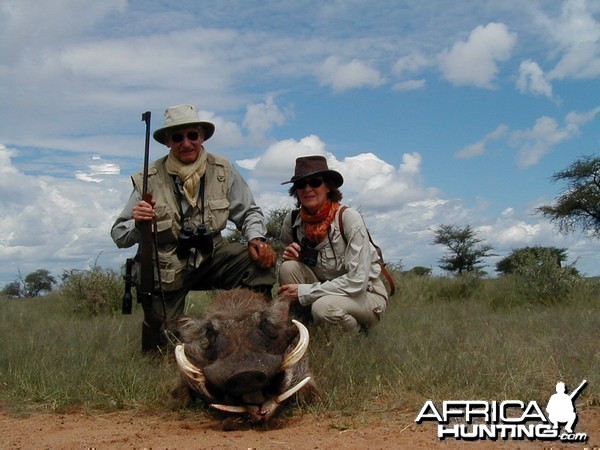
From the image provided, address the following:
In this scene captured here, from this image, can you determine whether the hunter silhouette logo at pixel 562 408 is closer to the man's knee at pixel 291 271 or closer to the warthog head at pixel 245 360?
the warthog head at pixel 245 360

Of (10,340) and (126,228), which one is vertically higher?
(126,228)

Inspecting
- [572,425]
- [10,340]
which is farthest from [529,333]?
[10,340]

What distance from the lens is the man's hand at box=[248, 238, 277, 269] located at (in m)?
5.44

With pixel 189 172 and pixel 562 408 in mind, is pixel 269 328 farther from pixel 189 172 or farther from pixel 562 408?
pixel 189 172

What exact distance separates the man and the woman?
30 cm

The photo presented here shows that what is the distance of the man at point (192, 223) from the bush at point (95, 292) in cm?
352

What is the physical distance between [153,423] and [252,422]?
0.66 m

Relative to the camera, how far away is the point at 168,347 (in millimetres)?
5195

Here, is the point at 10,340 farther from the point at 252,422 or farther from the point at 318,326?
the point at 252,422

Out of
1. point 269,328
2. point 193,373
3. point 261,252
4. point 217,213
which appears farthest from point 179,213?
point 193,373

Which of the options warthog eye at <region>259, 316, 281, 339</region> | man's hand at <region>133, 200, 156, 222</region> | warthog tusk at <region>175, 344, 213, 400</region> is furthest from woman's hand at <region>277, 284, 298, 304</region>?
warthog tusk at <region>175, 344, 213, 400</region>

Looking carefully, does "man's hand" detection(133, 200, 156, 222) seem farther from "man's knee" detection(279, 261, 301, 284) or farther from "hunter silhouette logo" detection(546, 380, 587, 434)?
"hunter silhouette logo" detection(546, 380, 587, 434)

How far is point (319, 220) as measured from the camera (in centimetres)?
534

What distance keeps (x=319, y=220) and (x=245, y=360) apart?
219 centimetres
